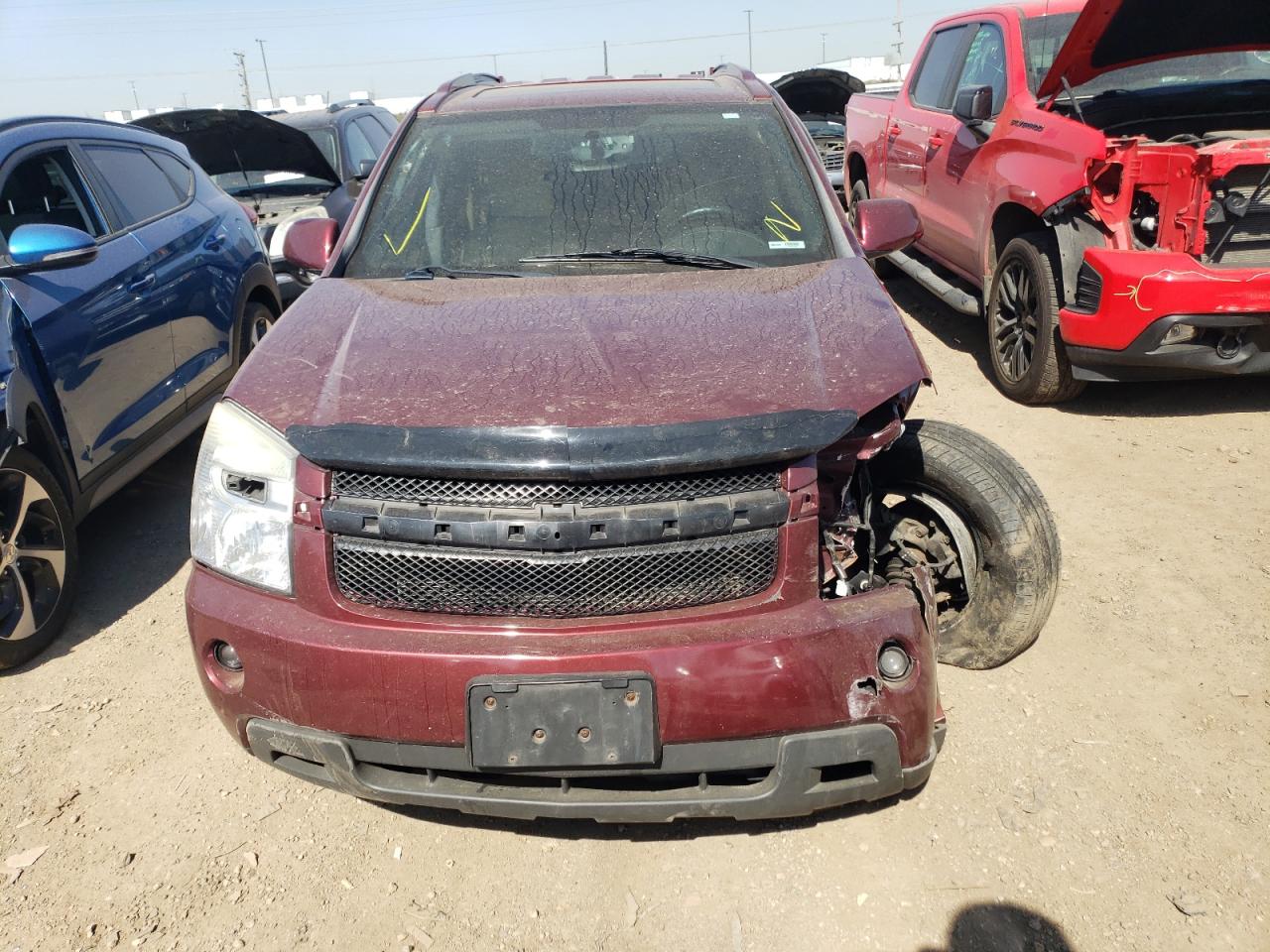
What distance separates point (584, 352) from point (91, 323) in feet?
8.14

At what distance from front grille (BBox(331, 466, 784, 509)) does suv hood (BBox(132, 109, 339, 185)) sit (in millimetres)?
5132

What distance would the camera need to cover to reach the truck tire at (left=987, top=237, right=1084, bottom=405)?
4855mm

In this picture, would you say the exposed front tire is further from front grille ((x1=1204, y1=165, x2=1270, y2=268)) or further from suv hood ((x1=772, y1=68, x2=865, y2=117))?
suv hood ((x1=772, y1=68, x2=865, y2=117))

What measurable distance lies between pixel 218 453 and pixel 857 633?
60.4 inches

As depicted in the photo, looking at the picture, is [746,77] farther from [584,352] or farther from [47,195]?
[47,195]

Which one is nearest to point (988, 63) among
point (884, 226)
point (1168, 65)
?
point (1168, 65)

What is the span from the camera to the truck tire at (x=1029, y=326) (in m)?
4.86

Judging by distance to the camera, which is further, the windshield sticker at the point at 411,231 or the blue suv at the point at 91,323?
the blue suv at the point at 91,323

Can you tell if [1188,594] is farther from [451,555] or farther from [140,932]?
[140,932]

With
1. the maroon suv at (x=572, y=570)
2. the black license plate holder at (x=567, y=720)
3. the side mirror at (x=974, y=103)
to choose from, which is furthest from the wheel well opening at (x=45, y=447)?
the side mirror at (x=974, y=103)

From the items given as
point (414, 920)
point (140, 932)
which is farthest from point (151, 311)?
point (414, 920)

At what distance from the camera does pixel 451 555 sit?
2111 mm

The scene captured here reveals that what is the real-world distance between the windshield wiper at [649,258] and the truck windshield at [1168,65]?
3690 mm

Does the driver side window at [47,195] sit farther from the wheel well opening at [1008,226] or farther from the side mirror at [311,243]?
the wheel well opening at [1008,226]
